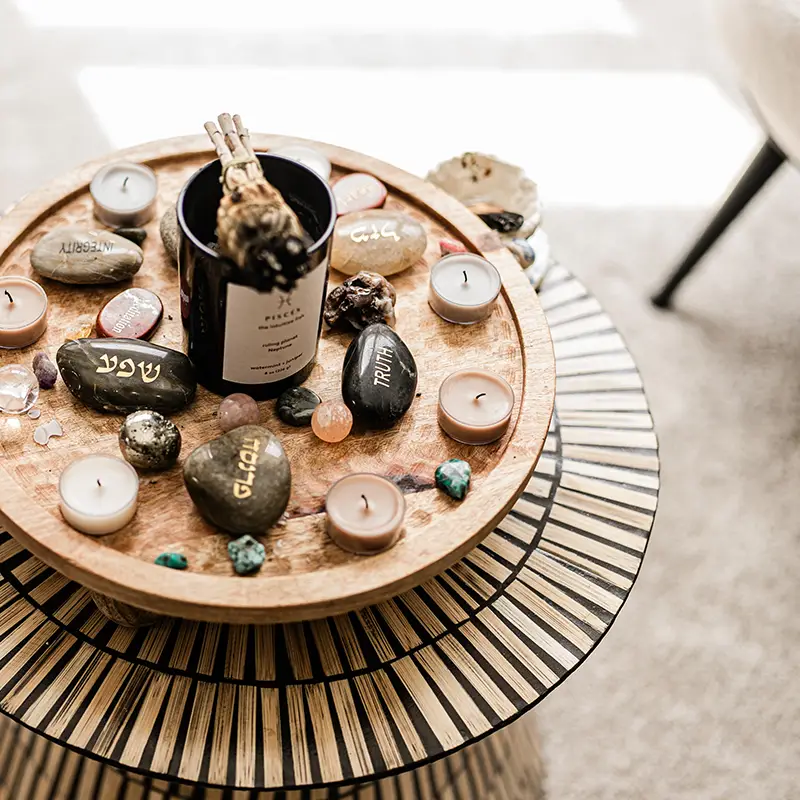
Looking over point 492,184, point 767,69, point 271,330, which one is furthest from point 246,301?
point 767,69

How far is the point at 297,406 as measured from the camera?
2.50 feet

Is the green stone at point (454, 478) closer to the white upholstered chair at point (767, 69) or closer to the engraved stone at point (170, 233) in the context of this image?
the engraved stone at point (170, 233)

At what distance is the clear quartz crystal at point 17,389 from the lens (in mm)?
737

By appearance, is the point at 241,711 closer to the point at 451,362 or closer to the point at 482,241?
the point at 451,362

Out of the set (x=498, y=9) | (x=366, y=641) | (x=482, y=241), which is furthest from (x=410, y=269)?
(x=498, y=9)

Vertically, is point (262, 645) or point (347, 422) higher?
point (347, 422)

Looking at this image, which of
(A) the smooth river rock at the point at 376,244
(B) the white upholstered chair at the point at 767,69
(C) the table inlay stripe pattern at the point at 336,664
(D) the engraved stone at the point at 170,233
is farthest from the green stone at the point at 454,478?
(B) the white upholstered chair at the point at 767,69

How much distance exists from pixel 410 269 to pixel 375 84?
37.1 inches

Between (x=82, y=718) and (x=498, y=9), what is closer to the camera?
(x=82, y=718)

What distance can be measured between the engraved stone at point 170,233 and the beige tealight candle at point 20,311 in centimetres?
12

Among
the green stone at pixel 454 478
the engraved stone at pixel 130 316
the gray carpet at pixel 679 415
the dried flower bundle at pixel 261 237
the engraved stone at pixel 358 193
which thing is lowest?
the gray carpet at pixel 679 415

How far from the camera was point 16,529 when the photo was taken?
665 mm

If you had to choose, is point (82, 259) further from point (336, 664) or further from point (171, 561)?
point (336, 664)

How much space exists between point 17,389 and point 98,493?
13cm
